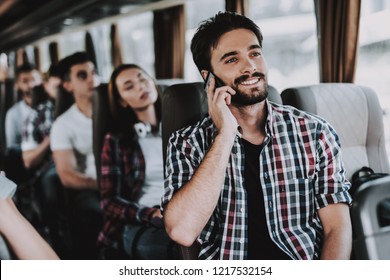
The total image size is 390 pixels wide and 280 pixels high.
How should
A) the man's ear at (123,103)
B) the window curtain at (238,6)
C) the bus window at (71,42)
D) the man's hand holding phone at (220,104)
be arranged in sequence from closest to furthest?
1. the man's hand holding phone at (220,104)
2. the window curtain at (238,6)
3. the man's ear at (123,103)
4. the bus window at (71,42)

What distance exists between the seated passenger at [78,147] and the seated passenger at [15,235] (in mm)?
515

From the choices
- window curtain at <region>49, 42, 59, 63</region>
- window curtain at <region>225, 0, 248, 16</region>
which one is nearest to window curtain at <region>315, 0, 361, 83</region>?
window curtain at <region>225, 0, 248, 16</region>

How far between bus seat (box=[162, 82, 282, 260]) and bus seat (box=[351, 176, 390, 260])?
1.31 ft

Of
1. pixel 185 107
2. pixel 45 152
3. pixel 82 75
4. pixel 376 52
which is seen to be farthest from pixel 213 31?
pixel 45 152

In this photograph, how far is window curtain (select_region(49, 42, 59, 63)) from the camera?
194 centimetres

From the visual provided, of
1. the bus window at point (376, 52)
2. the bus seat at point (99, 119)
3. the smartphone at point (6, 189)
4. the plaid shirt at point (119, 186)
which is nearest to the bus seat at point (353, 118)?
the bus window at point (376, 52)

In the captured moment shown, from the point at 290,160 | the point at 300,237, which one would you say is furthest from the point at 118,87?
the point at 300,237

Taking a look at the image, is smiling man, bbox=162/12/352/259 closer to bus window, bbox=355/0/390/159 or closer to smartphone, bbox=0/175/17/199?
bus window, bbox=355/0/390/159

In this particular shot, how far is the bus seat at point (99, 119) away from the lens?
1.80 m

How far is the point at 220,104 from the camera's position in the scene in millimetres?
1258

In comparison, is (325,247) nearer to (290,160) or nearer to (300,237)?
(300,237)

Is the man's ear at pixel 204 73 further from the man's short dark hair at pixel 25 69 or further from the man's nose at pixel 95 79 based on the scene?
the man's short dark hair at pixel 25 69

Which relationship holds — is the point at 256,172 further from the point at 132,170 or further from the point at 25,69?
the point at 25,69
